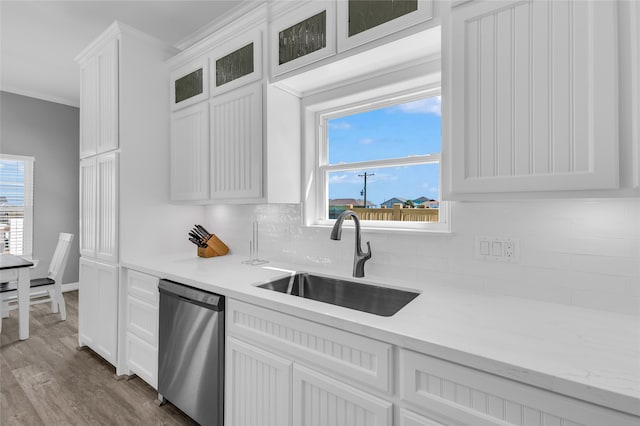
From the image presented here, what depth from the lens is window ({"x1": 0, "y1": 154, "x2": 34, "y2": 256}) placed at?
4145 mm

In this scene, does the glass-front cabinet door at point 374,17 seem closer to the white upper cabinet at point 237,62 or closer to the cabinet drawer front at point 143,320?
the white upper cabinet at point 237,62

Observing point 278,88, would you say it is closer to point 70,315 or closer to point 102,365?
point 102,365

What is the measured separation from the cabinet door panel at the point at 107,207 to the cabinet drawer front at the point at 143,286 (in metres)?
0.25

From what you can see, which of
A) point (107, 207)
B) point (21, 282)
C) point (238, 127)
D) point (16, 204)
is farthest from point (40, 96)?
point (238, 127)

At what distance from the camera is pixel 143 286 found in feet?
7.34

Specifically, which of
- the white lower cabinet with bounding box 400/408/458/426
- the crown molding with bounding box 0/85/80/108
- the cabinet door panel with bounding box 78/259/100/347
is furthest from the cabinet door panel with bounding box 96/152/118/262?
the crown molding with bounding box 0/85/80/108

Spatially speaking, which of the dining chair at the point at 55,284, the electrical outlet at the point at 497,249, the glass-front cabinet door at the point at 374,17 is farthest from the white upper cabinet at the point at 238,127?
the dining chair at the point at 55,284

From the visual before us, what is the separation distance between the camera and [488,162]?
1218mm

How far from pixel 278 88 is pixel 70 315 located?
12.2 ft

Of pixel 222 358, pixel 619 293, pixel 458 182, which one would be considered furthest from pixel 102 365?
pixel 619 293

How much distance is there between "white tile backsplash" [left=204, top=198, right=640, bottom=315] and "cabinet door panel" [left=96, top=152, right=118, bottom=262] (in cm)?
175

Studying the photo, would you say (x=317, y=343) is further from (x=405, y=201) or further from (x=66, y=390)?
(x=66, y=390)

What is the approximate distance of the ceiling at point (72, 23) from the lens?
7.97ft

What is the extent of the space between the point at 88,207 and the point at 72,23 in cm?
155
